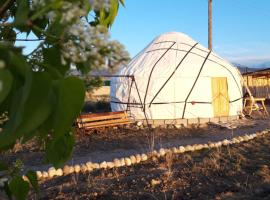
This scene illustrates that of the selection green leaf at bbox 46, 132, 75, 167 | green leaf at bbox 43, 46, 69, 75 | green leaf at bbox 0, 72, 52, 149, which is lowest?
green leaf at bbox 46, 132, 75, 167

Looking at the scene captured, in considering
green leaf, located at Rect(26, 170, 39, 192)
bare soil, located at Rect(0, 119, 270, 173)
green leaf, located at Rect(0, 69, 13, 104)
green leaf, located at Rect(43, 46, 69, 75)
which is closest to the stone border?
bare soil, located at Rect(0, 119, 270, 173)

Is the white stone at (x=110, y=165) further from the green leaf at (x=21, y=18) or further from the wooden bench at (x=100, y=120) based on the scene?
the green leaf at (x=21, y=18)

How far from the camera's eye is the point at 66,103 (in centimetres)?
67

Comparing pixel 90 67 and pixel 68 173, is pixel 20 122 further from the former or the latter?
pixel 68 173

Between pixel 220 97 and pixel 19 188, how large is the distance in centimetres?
1524

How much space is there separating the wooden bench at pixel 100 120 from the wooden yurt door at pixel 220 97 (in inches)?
149

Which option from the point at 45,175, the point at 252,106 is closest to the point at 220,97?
the point at 252,106

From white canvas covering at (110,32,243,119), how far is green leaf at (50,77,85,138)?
14519 mm

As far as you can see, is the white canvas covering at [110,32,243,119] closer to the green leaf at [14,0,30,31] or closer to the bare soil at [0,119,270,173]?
the bare soil at [0,119,270,173]

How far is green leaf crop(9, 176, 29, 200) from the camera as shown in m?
1.16

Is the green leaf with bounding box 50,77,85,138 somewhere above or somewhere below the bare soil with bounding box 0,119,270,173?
above

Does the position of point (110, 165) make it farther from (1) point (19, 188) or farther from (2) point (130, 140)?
(1) point (19, 188)

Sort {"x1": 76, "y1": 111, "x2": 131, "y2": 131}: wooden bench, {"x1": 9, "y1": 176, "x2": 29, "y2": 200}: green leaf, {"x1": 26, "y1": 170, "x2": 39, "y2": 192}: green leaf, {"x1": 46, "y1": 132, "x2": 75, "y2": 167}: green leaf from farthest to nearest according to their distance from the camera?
{"x1": 76, "y1": 111, "x2": 131, "y2": 131}: wooden bench → {"x1": 26, "y1": 170, "x2": 39, "y2": 192}: green leaf → {"x1": 9, "y1": 176, "x2": 29, "y2": 200}: green leaf → {"x1": 46, "y1": 132, "x2": 75, "y2": 167}: green leaf

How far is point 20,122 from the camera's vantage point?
0.57m
